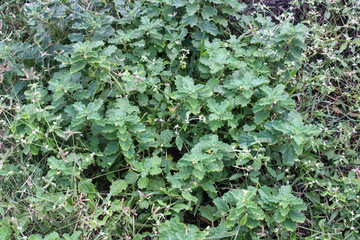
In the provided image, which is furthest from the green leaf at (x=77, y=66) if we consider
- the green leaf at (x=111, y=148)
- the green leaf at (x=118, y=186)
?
the green leaf at (x=118, y=186)

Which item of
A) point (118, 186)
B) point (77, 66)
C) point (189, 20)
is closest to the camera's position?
point (118, 186)

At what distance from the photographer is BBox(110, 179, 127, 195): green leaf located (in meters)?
2.91

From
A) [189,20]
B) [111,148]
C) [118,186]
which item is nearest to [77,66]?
[111,148]

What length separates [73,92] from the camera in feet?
10.8

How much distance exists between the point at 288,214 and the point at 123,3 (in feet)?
7.64

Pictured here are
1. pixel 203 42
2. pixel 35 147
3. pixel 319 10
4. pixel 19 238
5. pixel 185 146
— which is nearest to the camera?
pixel 19 238

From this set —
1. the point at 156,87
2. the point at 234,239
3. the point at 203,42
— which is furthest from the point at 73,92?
the point at 234,239

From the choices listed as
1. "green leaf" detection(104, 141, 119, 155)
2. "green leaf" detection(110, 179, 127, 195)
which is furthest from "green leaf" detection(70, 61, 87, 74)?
"green leaf" detection(110, 179, 127, 195)

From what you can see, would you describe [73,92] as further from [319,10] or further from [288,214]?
[319,10]

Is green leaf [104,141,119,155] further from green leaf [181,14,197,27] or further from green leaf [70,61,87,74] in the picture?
green leaf [181,14,197,27]

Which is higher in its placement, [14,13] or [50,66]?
[14,13]

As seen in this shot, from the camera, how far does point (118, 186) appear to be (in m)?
2.94

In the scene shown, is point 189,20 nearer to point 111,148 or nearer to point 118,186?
point 111,148

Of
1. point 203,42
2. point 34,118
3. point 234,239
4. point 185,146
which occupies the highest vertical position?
point 203,42
